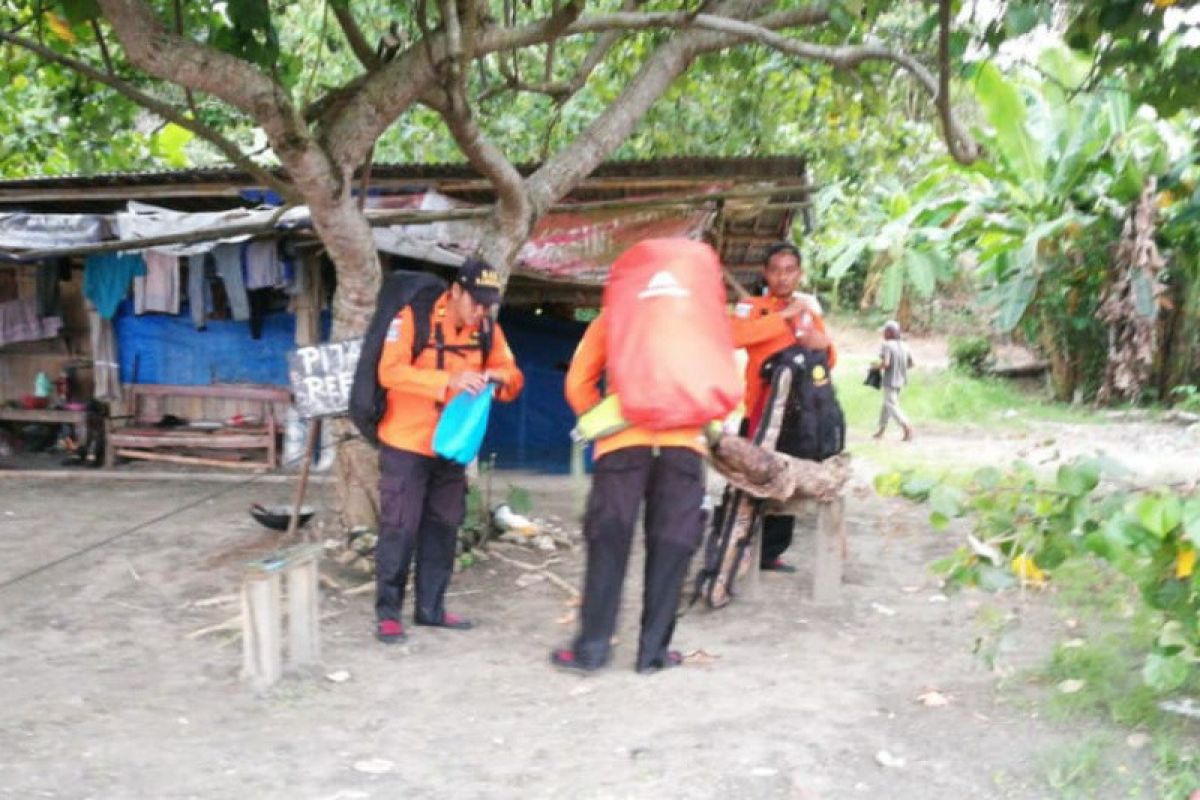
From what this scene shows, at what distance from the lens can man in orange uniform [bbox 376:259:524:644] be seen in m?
5.05

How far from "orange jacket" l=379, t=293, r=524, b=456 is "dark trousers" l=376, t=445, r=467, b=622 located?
0.09 m

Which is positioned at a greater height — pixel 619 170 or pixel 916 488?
pixel 619 170

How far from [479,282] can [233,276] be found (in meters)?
5.01

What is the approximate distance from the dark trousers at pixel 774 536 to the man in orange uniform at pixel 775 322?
635 millimetres

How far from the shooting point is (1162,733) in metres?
3.90

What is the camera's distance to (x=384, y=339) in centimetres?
514

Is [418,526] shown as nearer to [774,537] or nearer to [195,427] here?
[774,537]

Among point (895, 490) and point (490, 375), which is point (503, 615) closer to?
point (490, 375)

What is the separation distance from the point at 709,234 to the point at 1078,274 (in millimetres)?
9955

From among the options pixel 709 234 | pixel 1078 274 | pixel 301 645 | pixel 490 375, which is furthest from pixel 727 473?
pixel 1078 274

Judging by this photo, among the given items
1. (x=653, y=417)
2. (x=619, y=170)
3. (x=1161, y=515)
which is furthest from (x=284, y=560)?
(x=619, y=170)

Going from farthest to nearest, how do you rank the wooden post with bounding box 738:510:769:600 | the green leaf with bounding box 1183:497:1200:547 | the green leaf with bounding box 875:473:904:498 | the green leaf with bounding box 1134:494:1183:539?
the wooden post with bounding box 738:510:769:600 → the green leaf with bounding box 875:473:904:498 → the green leaf with bounding box 1134:494:1183:539 → the green leaf with bounding box 1183:497:1200:547

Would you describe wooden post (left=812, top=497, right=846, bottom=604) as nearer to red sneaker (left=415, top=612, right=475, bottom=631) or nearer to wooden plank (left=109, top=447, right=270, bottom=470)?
red sneaker (left=415, top=612, right=475, bottom=631)

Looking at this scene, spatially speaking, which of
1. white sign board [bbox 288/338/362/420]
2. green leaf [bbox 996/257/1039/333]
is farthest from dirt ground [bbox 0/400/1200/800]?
green leaf [bbox 996/257/1039/333]
